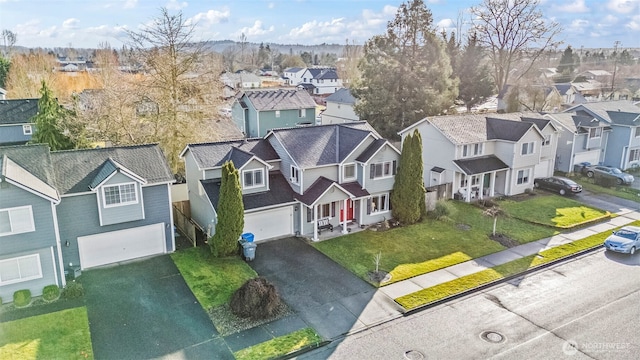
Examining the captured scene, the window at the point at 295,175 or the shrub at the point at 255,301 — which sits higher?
the window at the point at 295,175

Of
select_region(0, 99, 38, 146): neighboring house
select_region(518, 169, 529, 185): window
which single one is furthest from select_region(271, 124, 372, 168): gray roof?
select_region(0, 99, 38, 146): neighboring house

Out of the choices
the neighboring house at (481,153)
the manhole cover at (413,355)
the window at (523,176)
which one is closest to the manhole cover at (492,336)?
the manhole cover at (413,355)

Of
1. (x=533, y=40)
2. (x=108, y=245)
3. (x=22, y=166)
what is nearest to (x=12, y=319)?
(x=108, y=245)

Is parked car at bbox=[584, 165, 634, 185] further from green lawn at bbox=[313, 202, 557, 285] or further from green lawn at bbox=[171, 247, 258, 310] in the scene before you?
green lawn at bbox=[171, 247, 258, 310]

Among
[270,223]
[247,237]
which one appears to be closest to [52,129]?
[270,223]

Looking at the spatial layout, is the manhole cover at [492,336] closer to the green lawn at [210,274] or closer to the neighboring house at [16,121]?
the green lawn at [210,274]

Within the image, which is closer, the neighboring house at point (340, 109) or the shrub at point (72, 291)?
the shrub at point (72, 291)
